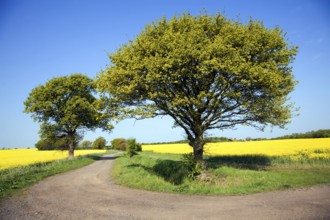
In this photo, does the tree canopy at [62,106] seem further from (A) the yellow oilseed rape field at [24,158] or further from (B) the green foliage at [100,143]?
(B) the green foliage at [100,143]

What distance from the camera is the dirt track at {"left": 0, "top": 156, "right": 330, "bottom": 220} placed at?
30.5ft

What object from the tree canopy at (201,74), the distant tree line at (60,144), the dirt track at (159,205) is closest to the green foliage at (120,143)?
the distant tree line at (60,144)

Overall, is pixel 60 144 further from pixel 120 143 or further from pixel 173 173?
pixel 120 143

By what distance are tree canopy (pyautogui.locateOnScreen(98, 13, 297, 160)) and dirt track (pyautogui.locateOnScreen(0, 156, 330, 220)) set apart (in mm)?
7019

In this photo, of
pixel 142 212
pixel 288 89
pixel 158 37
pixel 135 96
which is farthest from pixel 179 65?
pixel 142 212

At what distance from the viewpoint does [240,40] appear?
18.0 meters

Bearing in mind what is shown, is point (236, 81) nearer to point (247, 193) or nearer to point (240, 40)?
point (240, 40)

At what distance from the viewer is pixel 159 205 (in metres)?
11.0

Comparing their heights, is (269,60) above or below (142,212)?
above

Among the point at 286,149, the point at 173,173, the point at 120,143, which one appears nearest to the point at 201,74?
the point at 173,173

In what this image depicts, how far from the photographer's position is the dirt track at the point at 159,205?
30.5 ft

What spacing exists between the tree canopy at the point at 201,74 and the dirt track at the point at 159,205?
7.02 meters

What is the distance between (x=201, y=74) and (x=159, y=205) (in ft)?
32.3

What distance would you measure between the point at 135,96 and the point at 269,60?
35.9ft
